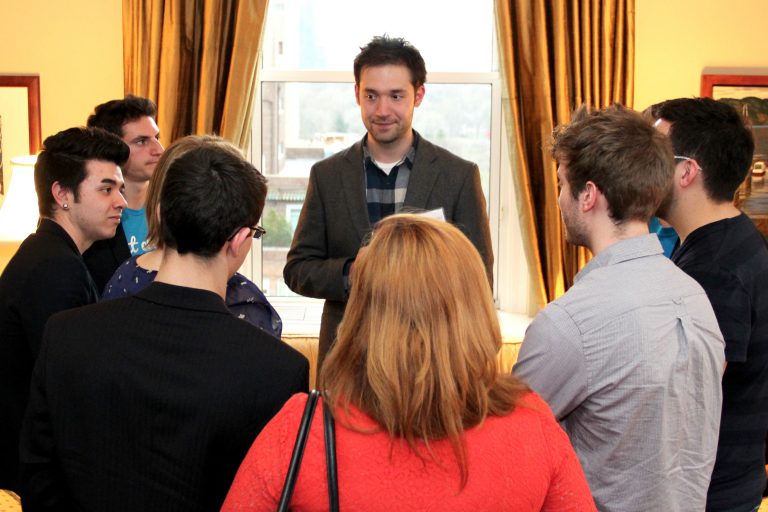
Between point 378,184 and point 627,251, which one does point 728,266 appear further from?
point 378,184

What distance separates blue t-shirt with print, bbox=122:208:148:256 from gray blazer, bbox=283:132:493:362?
65 cm

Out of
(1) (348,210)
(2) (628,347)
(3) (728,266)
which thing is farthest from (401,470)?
(1) (348,210)

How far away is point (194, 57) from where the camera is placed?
4668 mm

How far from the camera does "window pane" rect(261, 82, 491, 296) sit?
198 inches

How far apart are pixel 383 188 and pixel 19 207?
2.19m

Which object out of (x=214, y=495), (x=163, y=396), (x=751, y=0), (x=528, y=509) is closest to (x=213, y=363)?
(x=163, y=396)

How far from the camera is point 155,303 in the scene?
1.60m

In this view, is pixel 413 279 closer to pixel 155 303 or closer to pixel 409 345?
pixel 409 345

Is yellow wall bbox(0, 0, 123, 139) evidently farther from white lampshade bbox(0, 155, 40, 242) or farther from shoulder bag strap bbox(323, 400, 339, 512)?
shoulder bag strap bbox(323, 400, 339, 512)

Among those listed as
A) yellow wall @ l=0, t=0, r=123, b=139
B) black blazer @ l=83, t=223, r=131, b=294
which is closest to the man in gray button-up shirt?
black blazer @ l=83, t=223, r=131, b=294

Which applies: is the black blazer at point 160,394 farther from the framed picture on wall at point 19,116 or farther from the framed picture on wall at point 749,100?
the framed picture on wall at point 749,100

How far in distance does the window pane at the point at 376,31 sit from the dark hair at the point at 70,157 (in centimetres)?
240

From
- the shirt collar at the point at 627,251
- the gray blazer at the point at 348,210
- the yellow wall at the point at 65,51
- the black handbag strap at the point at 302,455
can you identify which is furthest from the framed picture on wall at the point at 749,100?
the black handbag strap at the point at 302,455

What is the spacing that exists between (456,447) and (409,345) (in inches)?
6.6
